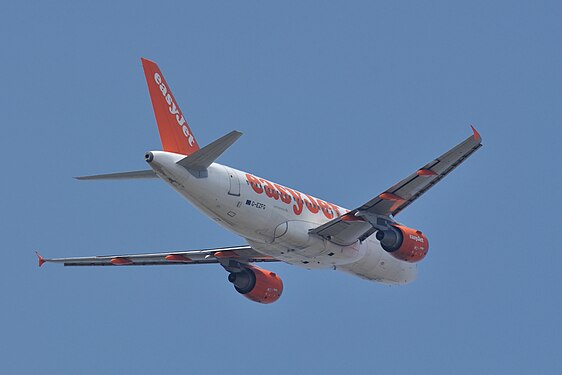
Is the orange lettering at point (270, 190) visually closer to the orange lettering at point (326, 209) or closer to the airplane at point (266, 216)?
the airplane at point (266, 216)

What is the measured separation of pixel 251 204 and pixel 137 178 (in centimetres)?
Result: 503

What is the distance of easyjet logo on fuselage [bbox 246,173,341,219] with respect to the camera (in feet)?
164

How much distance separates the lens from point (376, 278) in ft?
Result: 191

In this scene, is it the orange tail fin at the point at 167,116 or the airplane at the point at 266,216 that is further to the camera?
the orange tail fin at the point at 167,116

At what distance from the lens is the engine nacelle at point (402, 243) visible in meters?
51.7

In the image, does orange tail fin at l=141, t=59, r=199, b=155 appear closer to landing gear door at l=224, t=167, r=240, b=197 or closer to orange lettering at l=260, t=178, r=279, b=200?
landing gear door at l=224, t=167, r=240, b=197

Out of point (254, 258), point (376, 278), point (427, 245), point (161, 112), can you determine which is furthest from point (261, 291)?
point (161, 112)

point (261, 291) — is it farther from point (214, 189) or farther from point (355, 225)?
point (214, 189)

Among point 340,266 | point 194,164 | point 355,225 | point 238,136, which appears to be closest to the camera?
point 238,136

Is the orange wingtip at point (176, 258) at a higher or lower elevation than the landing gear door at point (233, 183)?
lower

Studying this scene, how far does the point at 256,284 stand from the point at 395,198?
35.3 ft

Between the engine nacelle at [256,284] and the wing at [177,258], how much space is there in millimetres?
641

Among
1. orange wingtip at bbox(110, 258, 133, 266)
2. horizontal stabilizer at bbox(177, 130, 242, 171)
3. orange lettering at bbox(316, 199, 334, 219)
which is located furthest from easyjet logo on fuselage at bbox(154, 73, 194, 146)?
orange wingtip at bbox(110, 258, 133, 266)

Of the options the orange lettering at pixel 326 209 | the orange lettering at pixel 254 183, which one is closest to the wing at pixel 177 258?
the orange lettering at pixel 326 209
